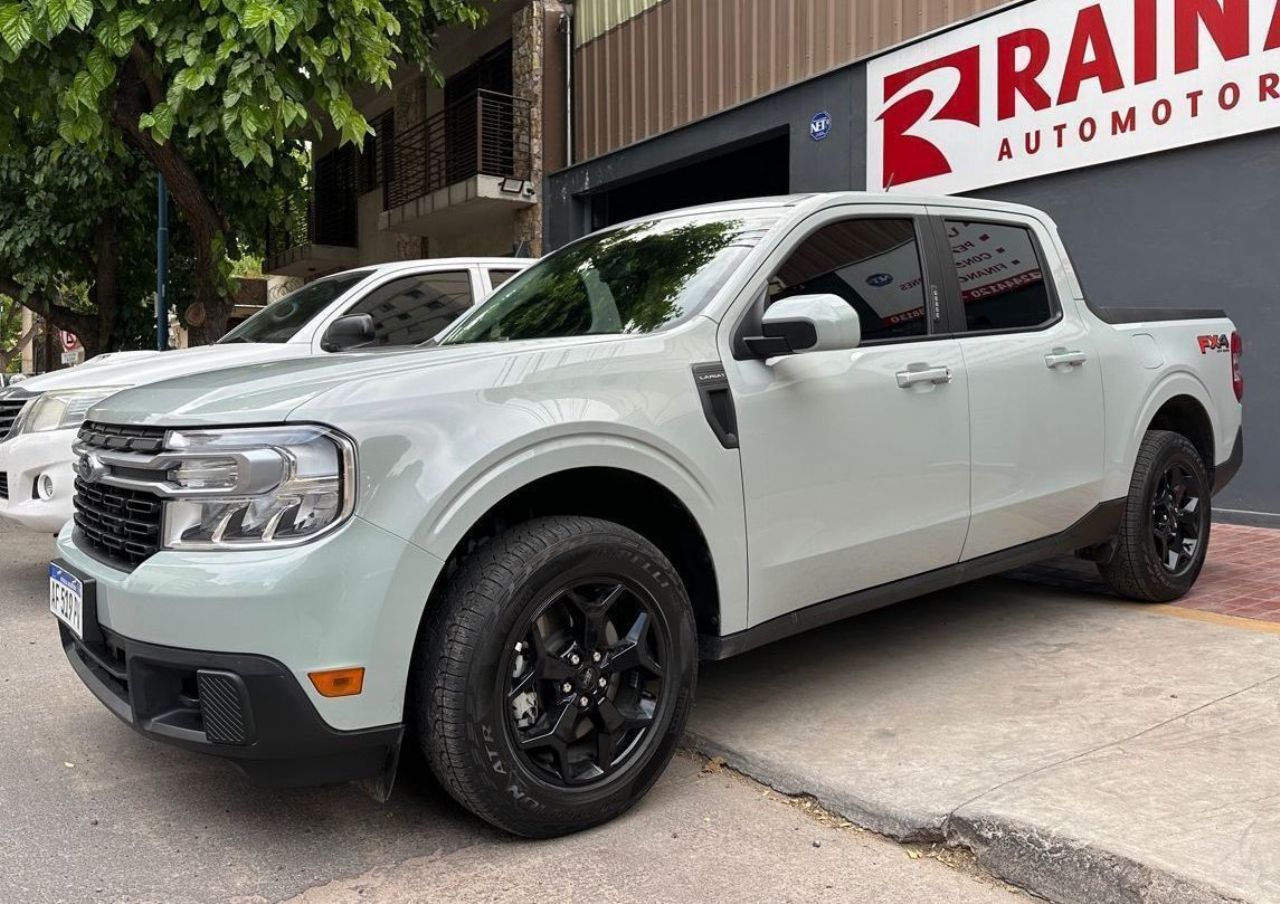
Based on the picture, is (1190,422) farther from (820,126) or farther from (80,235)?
(80,235)

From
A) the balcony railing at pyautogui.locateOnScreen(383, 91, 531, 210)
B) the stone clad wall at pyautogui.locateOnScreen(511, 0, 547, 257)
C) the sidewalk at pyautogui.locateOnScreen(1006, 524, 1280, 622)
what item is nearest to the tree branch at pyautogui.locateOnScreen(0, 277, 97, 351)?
the balcony railing at pyautogui.locateOnScreen(383, 91, 531, 210)

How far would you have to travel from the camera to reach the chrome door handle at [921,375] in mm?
3631

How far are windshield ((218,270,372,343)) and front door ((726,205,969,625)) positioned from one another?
3727 mm

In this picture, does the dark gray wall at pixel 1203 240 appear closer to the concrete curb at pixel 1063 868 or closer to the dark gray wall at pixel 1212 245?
the dark gray wall at pixel 1212 245

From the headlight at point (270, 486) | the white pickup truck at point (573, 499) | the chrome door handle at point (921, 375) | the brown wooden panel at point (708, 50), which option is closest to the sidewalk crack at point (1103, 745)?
the white pickup truck at point (573, 499)

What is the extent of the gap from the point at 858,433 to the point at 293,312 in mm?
4417

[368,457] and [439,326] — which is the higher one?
[439,326]

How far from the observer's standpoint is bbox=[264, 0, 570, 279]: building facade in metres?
14.4

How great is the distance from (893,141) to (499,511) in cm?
804

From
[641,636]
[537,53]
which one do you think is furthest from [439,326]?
[537,53]

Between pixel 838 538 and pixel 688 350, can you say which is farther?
pixel 838 538

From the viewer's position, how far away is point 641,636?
2893 mm

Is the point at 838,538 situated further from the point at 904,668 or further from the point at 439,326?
the point at 439,326

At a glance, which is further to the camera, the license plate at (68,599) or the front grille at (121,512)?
the license plate at (68,599)
